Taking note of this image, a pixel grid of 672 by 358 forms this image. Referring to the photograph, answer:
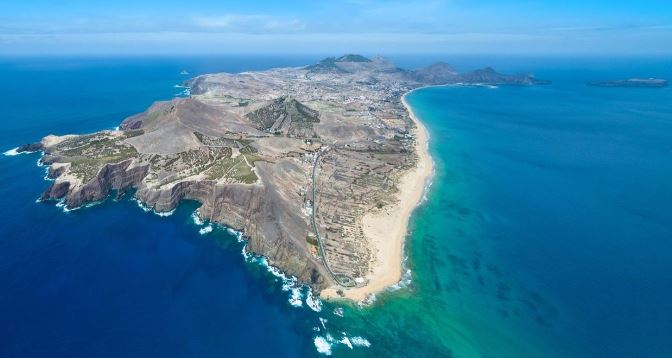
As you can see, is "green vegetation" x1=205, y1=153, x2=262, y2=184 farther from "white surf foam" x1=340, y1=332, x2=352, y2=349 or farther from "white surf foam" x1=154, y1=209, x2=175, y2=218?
"white surf foam" x1=340, y1=332, x2=352, y2=349

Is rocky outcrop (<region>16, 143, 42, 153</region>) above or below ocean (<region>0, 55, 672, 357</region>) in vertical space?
above

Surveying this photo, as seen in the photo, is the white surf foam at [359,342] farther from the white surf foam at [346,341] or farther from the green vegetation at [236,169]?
the green vegetation at [236,169]

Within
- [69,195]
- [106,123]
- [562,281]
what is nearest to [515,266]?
[562,281]

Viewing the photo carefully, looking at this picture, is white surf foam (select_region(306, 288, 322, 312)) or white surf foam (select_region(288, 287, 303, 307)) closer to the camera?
white surf foam (select_region(306, 288, 322, 312))

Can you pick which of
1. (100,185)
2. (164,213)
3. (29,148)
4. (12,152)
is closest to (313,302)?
(164,213)

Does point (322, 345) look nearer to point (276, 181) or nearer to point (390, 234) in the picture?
point (390, 234)

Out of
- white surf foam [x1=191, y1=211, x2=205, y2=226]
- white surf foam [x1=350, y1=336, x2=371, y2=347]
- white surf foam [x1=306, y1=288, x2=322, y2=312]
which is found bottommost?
white surf foam [x1=350, y1=336, x2=371, y2=347]

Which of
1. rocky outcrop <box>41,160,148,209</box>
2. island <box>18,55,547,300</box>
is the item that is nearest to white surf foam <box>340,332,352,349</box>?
island <box>18,55,547,300</box>

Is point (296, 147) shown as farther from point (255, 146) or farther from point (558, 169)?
point (558, 169)
